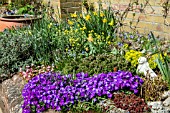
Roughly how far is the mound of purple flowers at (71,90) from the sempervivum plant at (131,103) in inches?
3.3

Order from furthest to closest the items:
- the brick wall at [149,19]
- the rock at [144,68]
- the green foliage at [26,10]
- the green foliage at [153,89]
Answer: the green foliage at [26,10], the brick wall at [149,19], the rock at [144,68], the green foliage at [153,89]

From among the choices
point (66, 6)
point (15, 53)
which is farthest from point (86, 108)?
point (66, 6)

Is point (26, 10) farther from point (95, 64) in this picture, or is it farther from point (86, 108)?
point (86, 108)

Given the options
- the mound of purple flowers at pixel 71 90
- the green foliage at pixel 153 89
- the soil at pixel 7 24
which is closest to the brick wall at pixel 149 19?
the green foliage at pixel 153 89

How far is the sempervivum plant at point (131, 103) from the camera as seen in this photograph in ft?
10.5

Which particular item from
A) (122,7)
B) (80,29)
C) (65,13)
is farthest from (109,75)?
(65,13)

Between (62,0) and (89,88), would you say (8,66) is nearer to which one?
(89,88)

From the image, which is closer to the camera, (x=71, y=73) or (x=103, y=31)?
(x=71, y=73)

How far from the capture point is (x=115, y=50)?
174 inches

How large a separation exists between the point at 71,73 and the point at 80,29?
3.99 ft

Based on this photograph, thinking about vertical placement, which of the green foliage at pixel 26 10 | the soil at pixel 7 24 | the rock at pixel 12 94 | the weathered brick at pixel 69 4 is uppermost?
the weathered brick at pixel 69 4

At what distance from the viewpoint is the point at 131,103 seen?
3229 mm

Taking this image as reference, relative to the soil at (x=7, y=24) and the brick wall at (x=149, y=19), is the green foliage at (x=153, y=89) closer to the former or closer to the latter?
the brick wall at (x=149, y=19)

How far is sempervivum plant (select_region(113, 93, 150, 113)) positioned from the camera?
319cm
